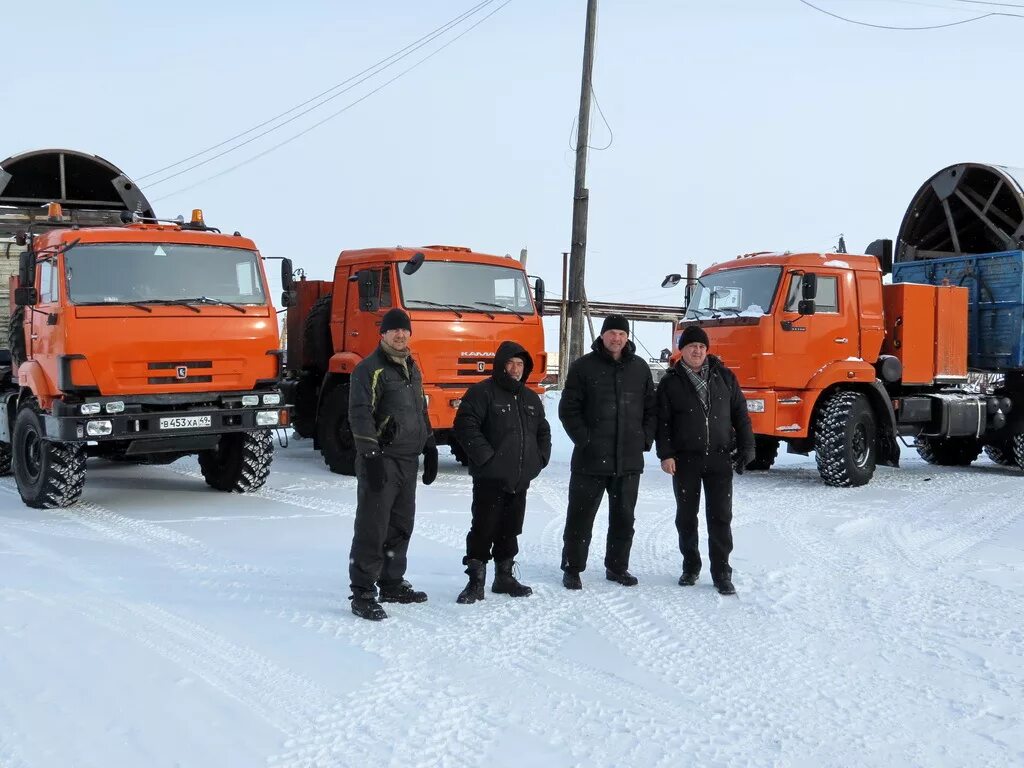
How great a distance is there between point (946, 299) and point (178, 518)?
28.6 feet

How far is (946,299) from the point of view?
1220cm

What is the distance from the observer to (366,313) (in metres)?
11.8

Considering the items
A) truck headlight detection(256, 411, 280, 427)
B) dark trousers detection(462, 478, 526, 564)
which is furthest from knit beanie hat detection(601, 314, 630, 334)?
truck headlight detection(256, 411, 280, 427)

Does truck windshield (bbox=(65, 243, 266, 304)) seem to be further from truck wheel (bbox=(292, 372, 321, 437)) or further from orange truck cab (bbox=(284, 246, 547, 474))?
truck wheel (bbox=(292, 372, 321, 437))

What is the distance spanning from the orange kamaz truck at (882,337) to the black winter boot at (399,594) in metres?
5.87

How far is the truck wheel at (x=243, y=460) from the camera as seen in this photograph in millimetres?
10352

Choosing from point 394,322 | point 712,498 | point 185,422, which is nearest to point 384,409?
point 394,322

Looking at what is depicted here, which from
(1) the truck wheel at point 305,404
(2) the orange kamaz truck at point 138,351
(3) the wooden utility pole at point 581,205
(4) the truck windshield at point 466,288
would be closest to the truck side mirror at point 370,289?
(4) the truck windshield at point 466,288

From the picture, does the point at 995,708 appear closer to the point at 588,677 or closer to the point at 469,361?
the point at 588,677

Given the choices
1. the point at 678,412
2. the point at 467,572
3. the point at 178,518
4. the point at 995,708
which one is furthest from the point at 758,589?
the point at 178,518

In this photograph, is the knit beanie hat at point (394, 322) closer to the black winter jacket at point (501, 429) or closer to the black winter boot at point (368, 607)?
the black winter jacket at point (501, 429)

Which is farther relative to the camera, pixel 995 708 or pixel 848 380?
pixel 848 380

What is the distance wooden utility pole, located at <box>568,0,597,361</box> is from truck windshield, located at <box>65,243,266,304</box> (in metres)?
6.81

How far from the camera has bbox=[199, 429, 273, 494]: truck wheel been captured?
10.4 m
